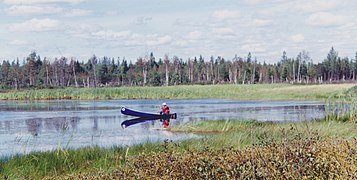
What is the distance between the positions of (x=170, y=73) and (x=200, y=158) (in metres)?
114

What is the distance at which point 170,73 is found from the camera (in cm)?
12138

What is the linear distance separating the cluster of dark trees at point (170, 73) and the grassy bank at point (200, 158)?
89697mm

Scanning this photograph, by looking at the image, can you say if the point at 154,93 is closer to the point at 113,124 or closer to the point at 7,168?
the point at 113,124

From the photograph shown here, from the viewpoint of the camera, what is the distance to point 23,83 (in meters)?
104


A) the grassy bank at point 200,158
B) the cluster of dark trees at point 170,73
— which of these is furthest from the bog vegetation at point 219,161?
the cluster of dark trees at point 170,73

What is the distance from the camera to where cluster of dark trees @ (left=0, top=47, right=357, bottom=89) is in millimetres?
108062

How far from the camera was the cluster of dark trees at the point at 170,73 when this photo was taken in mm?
108062

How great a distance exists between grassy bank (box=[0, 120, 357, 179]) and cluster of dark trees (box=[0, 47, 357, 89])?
8970 cm

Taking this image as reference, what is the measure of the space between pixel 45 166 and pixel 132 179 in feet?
17.8

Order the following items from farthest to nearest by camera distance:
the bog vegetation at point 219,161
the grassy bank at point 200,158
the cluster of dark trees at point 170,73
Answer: the cluster of dark trees at point 170,73 → the grassy bank at point 200,158 → the bog vegetation at point 219,161

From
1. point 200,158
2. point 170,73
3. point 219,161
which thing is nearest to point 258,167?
point 219,161

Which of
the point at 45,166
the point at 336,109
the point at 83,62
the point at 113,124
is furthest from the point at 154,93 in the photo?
the point at 83,62

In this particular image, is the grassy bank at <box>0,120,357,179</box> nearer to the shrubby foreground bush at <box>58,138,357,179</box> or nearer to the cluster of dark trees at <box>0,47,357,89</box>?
the shrubby foreground bush at <box>58,138,357,179</box>

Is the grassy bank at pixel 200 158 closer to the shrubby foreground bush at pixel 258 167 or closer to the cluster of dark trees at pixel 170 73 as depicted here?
the shrubby foreground bush at pixel 258 167
